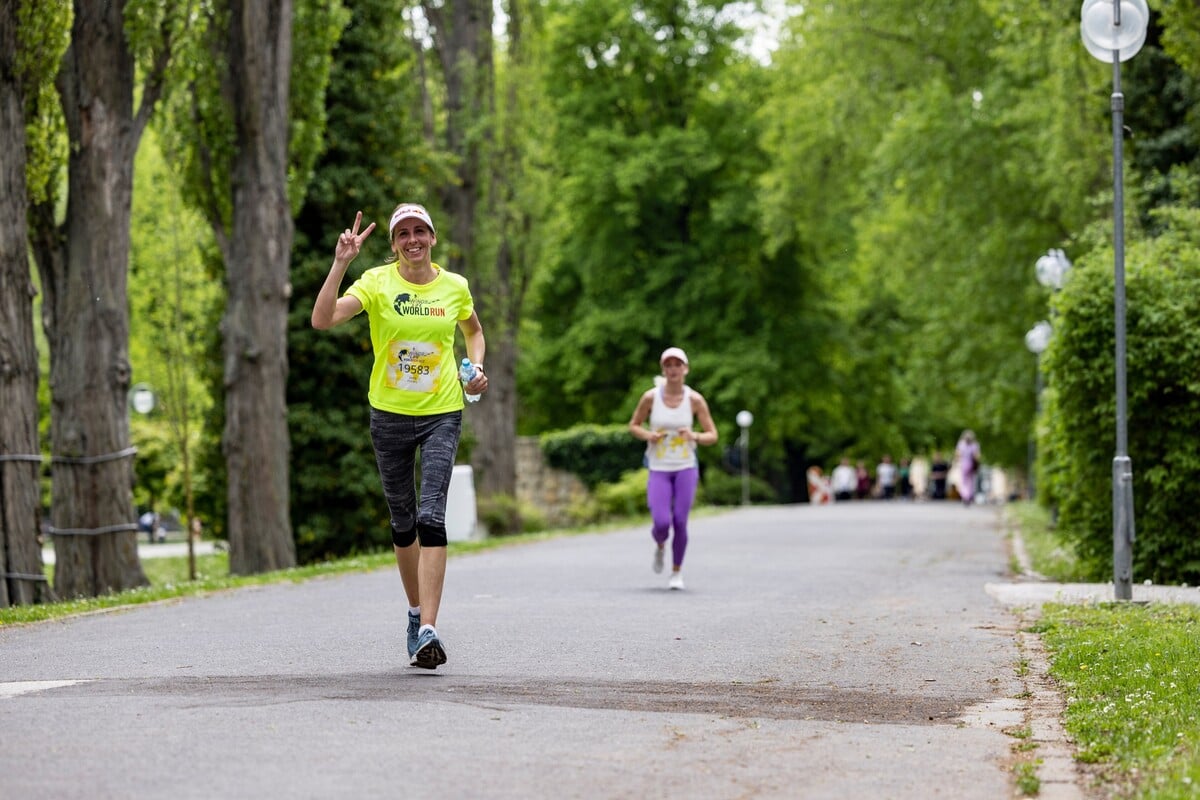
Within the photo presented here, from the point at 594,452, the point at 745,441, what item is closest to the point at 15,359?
the point at 594,452

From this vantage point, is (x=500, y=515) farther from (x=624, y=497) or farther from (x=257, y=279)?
(x=257, y=279)

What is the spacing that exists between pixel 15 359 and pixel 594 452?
27438 mm

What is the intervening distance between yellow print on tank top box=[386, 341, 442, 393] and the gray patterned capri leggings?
0.48 ft

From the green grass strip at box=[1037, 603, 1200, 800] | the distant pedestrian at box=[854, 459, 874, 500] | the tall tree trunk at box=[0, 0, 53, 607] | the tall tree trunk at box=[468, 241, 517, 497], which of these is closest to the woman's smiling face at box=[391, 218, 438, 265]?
the green grass strip at box=[1037, 603, 1200, 800]

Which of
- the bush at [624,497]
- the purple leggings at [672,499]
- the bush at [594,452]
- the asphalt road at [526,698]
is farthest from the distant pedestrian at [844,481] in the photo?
the asphalt road at [526,698]

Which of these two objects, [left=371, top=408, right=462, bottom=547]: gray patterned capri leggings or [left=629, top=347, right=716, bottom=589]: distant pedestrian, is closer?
[left=371, top=408, right=462, bottom=547]: gray patterned capri leggings

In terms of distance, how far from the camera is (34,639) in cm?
1060

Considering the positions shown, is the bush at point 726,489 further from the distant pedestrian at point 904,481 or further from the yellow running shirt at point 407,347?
the yellow running shirt at point 407,347

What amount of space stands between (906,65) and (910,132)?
2252 millimetres

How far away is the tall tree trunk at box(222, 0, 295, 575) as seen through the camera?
800 inches

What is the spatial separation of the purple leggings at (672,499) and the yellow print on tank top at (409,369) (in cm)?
651

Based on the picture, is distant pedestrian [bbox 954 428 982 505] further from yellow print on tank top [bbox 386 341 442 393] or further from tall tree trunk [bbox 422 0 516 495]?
yellow print on tank top [bbox 386 341 442 393]

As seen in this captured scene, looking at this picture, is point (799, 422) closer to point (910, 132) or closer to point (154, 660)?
point (910, 132)

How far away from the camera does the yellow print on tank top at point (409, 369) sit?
9.06 meters
